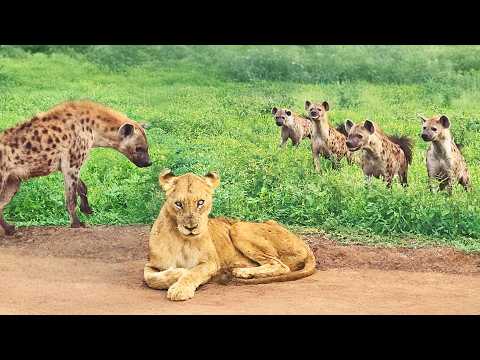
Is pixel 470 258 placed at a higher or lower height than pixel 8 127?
lower

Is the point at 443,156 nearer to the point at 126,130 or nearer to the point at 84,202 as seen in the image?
the point at 126,130

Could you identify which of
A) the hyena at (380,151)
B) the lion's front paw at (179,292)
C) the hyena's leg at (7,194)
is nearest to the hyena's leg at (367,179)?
the hyena at (380,151)

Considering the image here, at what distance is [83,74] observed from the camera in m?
13.3

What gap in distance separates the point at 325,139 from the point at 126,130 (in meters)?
2.11

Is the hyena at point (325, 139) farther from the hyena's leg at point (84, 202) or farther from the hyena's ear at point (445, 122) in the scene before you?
the hyena's leg at point (84, 202)

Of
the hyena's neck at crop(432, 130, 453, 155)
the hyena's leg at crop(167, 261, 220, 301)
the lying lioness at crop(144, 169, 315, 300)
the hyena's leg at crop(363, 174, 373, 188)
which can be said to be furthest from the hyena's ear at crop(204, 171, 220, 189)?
the hyena's neck at crop(432, 130, 453, 155)

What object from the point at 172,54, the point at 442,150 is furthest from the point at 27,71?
the point at 442,150

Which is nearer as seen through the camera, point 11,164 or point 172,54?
point 11,164

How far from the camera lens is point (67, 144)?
12.5 m

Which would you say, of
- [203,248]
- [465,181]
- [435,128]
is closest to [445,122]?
[435,128]

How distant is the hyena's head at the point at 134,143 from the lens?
41.5 ft

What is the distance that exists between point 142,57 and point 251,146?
62.8 inches

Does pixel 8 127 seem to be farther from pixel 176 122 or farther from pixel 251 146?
pixel 251 146

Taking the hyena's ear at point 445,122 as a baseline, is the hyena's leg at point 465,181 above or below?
below
